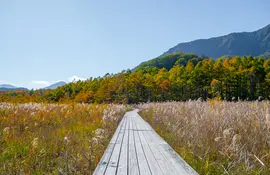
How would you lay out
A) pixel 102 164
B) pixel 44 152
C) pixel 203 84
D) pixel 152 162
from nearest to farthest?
pixel 102 164 → pixel 152 162 → pixel 44 152 → pixel 203 84

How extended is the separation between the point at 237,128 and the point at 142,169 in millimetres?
2152

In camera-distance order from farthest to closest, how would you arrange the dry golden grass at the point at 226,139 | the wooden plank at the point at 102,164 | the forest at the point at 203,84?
the forest at the point at 203,84 < the dry golden grass at the point at 226,139 < the wooden plank at the point at 102,164

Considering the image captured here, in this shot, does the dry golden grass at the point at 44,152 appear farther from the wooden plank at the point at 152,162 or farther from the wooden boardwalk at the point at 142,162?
the wooden plank at the point at 152,162

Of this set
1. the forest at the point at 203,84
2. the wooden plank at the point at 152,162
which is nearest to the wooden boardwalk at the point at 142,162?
the wooden plank at the point at 152,162

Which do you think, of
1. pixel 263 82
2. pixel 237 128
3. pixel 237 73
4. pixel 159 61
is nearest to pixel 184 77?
pixel 237 73

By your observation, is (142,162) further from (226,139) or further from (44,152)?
(44,152)

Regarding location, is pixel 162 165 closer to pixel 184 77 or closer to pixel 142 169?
pixel 142 169

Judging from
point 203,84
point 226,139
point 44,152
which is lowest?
point 44,152

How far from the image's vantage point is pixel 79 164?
381 cm

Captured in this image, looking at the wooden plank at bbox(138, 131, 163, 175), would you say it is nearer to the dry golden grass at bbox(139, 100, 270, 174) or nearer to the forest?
the dry golden grass at bbox(139, 100, 270, 174)

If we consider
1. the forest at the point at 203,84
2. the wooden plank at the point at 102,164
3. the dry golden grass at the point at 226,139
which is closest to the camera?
the wooden plank at the point at 102,164

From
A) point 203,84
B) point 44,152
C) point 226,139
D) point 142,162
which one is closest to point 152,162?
point 142,162

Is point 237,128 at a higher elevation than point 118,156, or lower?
higher

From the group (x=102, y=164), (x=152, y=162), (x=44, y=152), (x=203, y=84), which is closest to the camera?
(x=102, y=164)
